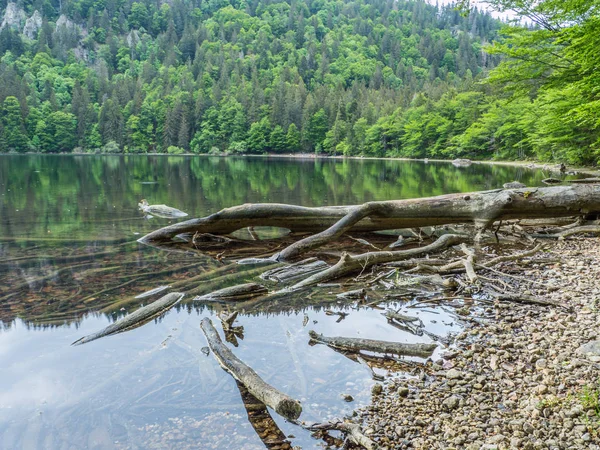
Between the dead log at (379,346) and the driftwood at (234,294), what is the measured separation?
2.34 meters

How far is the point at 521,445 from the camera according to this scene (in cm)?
368

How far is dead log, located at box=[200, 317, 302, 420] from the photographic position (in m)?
4.34

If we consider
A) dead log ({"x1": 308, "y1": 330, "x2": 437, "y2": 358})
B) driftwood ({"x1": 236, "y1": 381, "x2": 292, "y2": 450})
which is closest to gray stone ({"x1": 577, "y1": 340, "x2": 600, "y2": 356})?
dead log ({"x1": 308, "y1": 330, "x2": 437, "y2": 358})

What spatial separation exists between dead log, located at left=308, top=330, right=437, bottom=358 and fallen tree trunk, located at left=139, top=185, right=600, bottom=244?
5606mm

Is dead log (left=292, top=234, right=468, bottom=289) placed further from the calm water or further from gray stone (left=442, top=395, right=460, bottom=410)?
gray stone (left=442, top=395, right=460, bottom=410)

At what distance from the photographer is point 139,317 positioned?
7184mm

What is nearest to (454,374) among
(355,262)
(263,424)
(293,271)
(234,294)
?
(263,424)

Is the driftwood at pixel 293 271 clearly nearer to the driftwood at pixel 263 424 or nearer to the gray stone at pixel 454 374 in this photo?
the driftwood at pixel 263 424

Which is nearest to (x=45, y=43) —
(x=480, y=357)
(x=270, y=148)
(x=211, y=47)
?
(x=211, y=47)

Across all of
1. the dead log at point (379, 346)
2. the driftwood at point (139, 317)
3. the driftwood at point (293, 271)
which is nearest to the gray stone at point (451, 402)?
the dead log at point (379, 346)

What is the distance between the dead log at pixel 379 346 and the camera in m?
5.71

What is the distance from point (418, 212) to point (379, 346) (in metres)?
6.80

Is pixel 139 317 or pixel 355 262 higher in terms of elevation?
pixel 355 262

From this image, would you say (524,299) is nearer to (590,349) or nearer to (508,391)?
(590,349)
